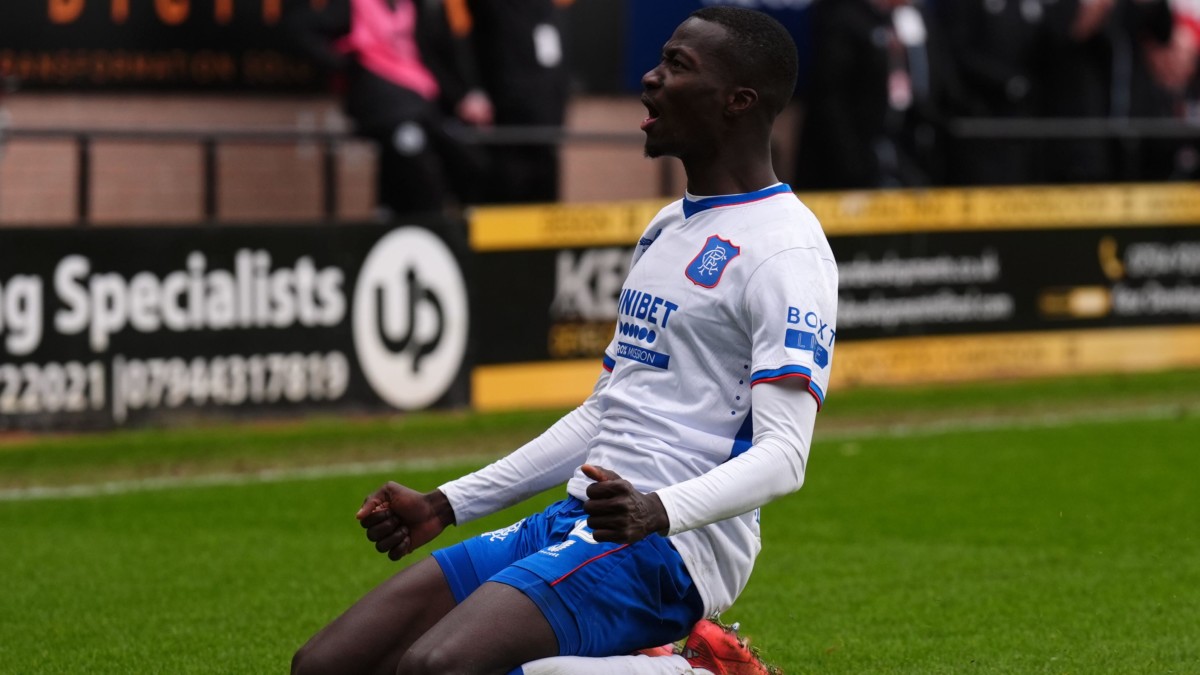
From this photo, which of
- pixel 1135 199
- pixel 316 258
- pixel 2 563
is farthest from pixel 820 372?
pixel 1135 199

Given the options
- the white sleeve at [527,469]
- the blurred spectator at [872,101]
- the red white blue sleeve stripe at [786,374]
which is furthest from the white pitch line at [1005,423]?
the red white blue sleeve stripe at [786,374]

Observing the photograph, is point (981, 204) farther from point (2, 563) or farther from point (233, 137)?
point (2, 563)

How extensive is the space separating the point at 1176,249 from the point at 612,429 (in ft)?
41.0

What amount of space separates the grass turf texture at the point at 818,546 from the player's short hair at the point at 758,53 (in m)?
2.29

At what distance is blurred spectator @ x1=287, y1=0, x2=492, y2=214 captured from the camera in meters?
13.4

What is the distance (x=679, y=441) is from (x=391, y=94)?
29.9 ft

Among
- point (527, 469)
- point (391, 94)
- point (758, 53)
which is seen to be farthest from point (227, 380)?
point (758, 53)

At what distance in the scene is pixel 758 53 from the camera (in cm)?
475

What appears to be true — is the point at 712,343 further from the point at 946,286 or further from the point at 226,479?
the point at 946,286

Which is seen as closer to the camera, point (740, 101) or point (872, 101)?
point (740, 101)

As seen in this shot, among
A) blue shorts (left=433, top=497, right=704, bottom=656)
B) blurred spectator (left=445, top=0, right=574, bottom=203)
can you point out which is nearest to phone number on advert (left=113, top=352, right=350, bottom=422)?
blurred spectator (left=445, top=0, right=574, bottom=203)

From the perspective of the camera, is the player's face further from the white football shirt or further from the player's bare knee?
the player's bare knee

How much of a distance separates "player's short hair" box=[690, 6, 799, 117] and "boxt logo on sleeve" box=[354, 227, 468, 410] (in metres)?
8.10

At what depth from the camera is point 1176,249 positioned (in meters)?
16.4
